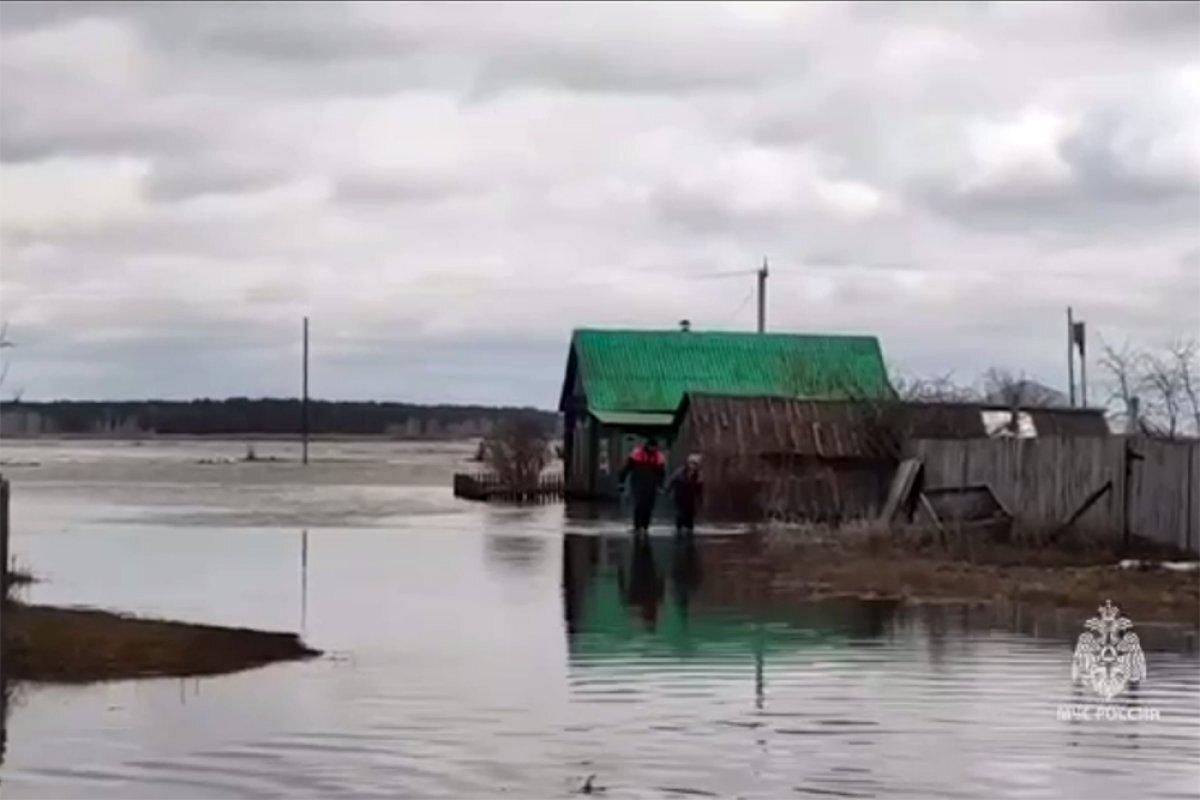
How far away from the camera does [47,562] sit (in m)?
26.7

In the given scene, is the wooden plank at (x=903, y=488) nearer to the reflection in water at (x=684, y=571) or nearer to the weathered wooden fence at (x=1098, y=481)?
the weathered wooden fence at (x=1098, y=481)

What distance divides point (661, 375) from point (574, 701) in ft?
147

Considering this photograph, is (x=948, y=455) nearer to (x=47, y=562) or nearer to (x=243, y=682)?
(x=47, y=562)

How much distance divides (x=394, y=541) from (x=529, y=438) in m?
28.4

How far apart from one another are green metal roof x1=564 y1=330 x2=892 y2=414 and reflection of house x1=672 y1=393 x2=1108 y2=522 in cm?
741

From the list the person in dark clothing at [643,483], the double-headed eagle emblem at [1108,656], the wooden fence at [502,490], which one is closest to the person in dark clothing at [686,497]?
the person in dark clothing at [643,483]

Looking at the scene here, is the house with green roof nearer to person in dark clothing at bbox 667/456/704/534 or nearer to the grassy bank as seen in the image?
person in dark clothing at bbox 667/456/704/534

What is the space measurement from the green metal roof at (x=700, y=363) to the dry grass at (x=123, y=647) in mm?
38617

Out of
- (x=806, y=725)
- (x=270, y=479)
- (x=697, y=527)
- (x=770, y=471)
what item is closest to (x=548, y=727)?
(x=806, y=725)

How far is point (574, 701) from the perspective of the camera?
537 inches

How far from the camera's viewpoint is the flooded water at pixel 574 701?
1077 cm

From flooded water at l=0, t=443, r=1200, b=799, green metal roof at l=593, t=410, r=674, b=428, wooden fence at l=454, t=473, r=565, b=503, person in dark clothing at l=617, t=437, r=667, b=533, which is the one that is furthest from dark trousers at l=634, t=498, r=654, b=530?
green metal roof at l=593, t=410, r=674, b=428

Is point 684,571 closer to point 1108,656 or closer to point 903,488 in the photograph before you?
point 903,488

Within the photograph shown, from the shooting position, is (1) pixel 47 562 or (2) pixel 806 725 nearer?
(2) pixel 806 725
